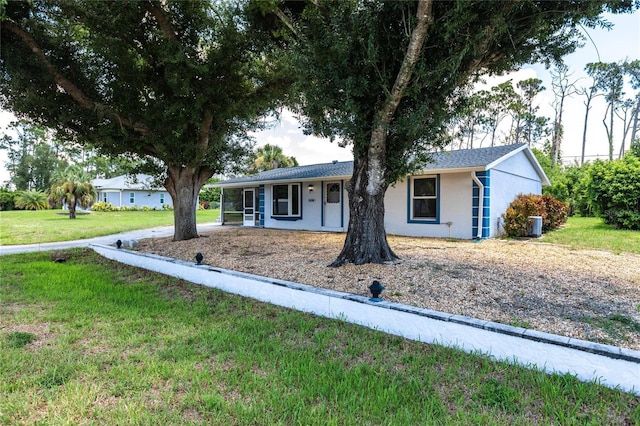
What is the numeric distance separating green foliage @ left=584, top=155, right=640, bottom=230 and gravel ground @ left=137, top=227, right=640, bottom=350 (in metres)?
6.40

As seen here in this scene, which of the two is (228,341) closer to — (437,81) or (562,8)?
(437,81)

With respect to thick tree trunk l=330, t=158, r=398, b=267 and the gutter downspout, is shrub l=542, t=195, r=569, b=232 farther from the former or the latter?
thick tree trunk l=330, t=158, r=398, b=267

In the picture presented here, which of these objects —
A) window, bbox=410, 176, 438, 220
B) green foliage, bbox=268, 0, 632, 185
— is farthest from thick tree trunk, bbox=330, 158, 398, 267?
window, bbox=410, 176, 438, 220

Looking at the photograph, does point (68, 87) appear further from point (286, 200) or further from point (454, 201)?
point (454, 201)

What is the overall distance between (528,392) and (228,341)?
273 cm

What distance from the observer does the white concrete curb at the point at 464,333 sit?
2785 millimetres

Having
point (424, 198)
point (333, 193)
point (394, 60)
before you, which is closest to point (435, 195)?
point (424, 198)

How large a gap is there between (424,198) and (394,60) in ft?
22.8

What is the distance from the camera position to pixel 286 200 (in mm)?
15805

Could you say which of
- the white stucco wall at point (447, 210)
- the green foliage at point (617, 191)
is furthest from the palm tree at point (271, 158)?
the green foliage at point (617, 191)

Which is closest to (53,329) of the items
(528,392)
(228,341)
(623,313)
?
(228,341)

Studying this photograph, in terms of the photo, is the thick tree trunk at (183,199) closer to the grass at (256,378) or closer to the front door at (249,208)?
the grass at (256,378)

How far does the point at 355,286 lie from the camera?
4.96 metres

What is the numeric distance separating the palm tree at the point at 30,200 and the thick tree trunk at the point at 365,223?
37040 millimetres
